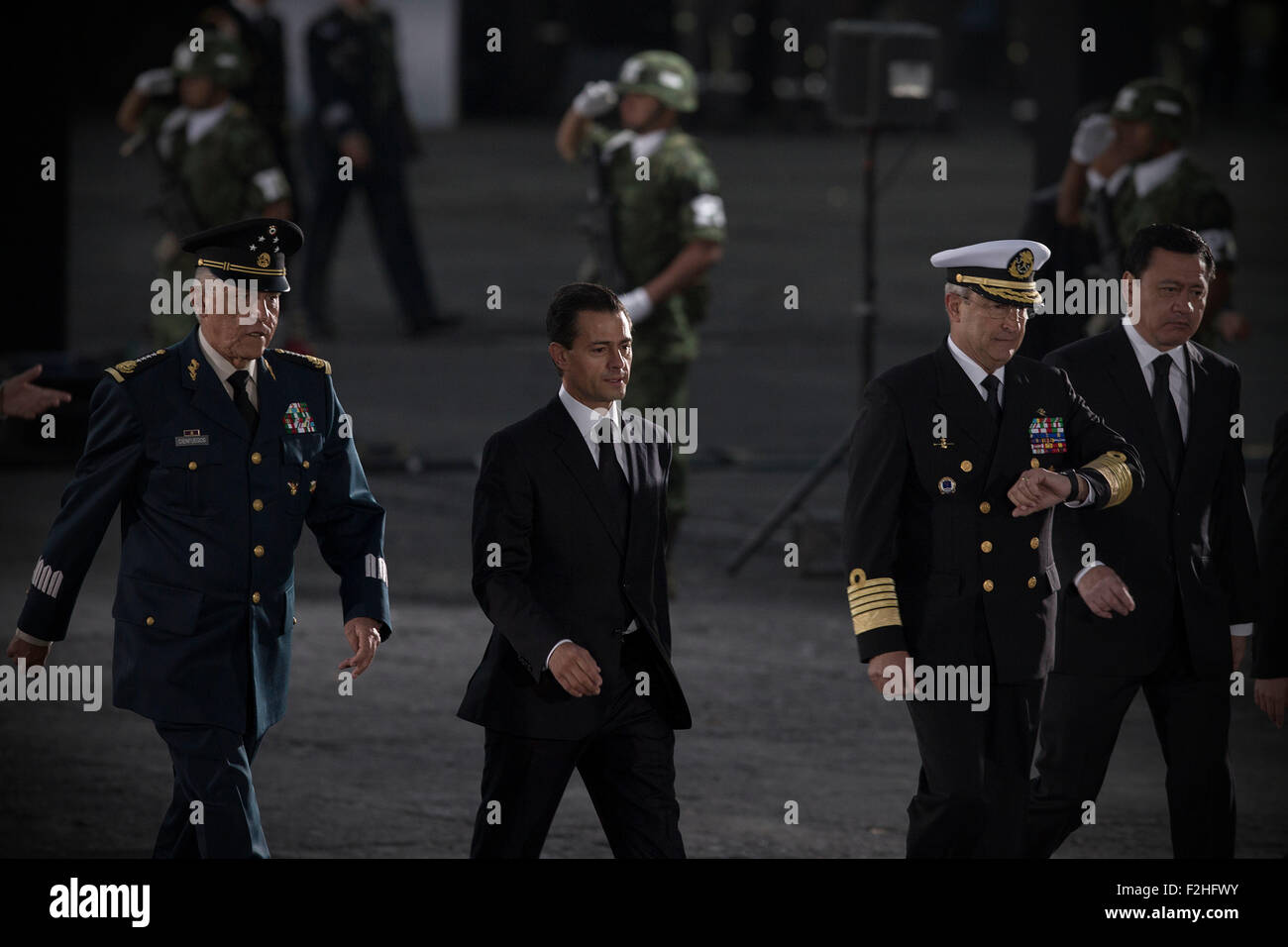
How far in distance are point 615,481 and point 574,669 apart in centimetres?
54

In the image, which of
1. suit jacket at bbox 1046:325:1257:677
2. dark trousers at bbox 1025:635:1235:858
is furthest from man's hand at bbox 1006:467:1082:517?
dark trousers at bbox 1025:635:1235:858

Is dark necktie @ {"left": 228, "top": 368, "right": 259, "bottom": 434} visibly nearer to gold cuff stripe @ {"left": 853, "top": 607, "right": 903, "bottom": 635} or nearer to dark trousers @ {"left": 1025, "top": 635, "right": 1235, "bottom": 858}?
gold cuff stripe @ {"left": 853, "top": 607, "right": 903, "bottom": 635}

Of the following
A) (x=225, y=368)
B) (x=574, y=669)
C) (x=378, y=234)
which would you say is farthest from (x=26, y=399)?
(x=378, y=234)

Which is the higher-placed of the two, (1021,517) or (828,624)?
(1021,517)

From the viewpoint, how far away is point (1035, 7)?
43.4ft

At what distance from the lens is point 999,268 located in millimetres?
6086

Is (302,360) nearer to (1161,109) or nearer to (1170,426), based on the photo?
(1170,426)

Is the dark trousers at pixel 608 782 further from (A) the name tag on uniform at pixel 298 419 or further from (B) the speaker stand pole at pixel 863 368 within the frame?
(B) the speaker stand pole at pixel 863 368

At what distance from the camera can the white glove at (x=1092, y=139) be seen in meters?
9.88

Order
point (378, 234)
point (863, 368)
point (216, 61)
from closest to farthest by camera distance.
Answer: point (863, 368)
point (216, 61)
point (378, 234)

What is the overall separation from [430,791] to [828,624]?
2974mm

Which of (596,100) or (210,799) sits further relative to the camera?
(596,100)
